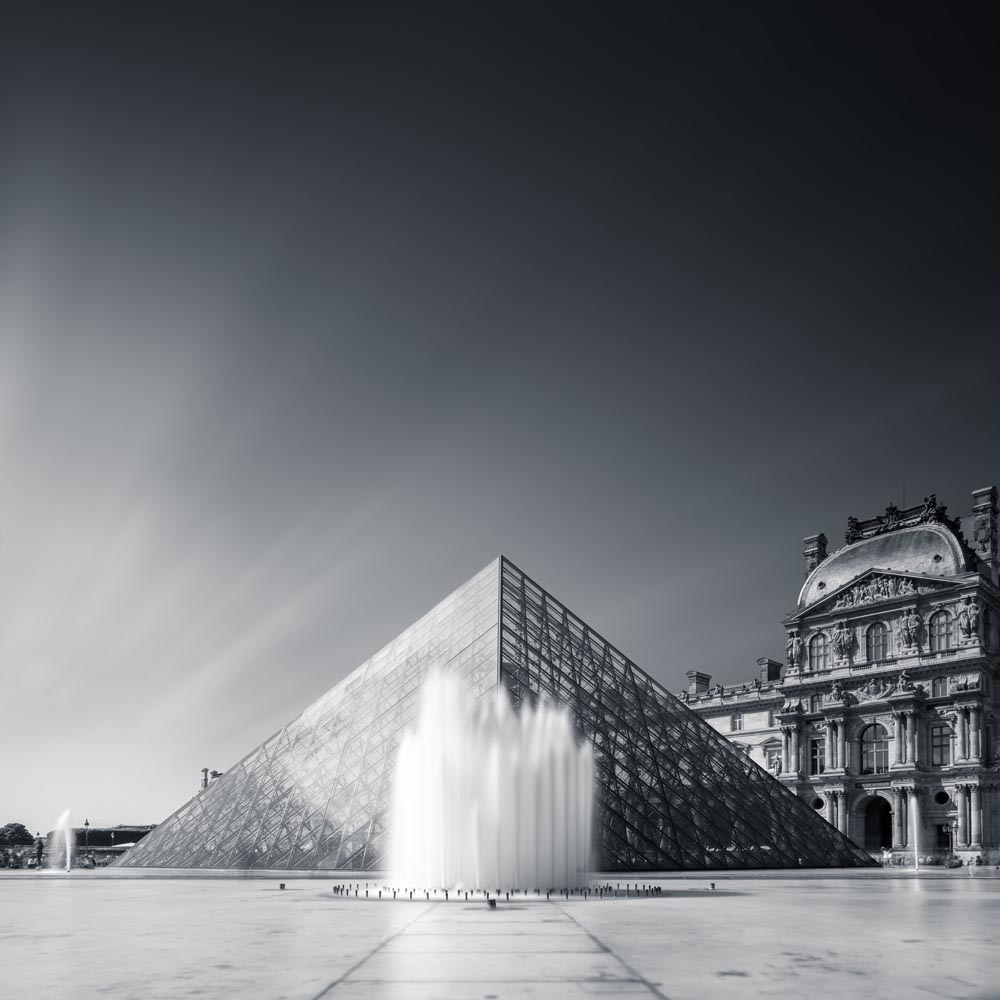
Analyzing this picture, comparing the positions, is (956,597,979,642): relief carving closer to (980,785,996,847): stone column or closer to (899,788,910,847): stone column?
(980,785,996,847): stone column

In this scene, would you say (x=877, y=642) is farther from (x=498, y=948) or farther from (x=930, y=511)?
(x=498, y=948)

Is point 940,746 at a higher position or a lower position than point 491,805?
higher

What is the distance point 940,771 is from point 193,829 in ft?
129

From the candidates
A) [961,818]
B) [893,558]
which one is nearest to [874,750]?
[961,818]

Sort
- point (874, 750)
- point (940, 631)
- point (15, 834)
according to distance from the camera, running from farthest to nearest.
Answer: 1. point (15, 834)
2. point (874, 750)
3. point (940, 631)

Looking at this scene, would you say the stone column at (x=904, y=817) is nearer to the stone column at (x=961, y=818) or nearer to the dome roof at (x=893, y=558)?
the stone column at (x=961, y=818)

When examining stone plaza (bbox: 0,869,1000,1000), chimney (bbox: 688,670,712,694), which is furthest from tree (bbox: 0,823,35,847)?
stone plaza (bbox: 0,869,1000,1000)

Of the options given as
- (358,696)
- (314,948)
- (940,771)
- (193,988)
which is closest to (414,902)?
(314,948)

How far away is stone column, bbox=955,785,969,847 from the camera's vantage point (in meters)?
→ 51.1

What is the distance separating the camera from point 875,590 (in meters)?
59.8

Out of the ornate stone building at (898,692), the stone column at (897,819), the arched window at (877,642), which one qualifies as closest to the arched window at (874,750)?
the ornate stone building at (898,692)

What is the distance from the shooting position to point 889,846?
184 ft

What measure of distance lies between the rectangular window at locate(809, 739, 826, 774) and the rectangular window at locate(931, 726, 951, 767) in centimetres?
637

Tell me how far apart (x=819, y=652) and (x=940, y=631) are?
25.2 feet
